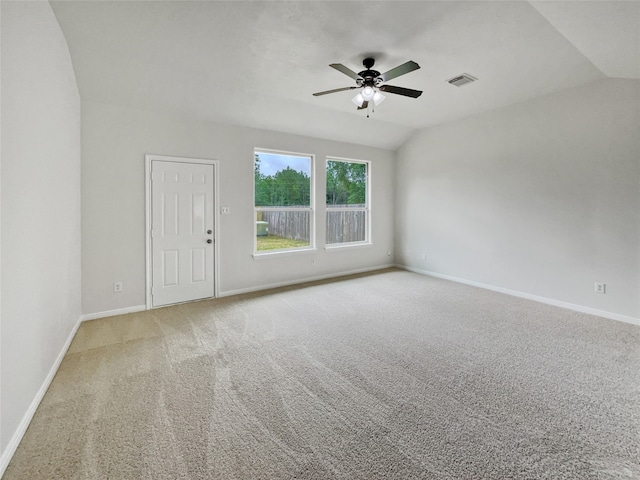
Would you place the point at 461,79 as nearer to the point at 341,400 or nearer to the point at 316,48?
the point at 316,48

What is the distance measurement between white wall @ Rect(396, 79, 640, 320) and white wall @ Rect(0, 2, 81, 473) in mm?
5548

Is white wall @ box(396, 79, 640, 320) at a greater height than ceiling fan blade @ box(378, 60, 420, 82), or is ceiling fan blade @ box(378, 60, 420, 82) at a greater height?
ceiling fan blade @ box(378, 60, 420, 82)

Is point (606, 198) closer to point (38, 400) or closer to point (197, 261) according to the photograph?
point (197, 261)

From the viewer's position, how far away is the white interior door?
13.4ft

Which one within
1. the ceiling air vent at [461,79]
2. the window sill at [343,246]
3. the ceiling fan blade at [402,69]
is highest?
the ceiling air vent at [461,79]

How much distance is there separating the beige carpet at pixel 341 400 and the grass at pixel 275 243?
1.60 meters

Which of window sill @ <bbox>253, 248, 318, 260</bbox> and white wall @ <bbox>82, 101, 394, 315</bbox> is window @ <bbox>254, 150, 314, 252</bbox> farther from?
white wall @ <bbox>82, 101, 394, 315</bbox>

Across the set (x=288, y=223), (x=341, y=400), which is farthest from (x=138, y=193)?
(x=341, y=400)

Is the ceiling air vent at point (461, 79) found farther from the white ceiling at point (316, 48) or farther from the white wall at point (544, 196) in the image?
the white wall at point (544, 196)

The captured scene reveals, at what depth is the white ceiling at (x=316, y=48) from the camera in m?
2.55

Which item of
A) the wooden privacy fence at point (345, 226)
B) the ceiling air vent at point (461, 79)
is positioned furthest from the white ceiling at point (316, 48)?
the wooden privacy fence at point (345, 226)

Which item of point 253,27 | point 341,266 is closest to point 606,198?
point 341,266

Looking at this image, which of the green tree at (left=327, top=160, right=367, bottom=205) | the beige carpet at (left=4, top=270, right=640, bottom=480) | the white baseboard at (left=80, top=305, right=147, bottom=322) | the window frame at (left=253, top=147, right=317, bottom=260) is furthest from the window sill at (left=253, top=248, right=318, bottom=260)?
the white baseboard at (left=80, top=305, right=147, bottom=322)

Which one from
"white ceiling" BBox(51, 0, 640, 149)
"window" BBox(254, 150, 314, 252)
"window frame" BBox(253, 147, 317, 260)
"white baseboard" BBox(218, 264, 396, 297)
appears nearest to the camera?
"white ceiling" BBox(51, 0, 640, 149)
